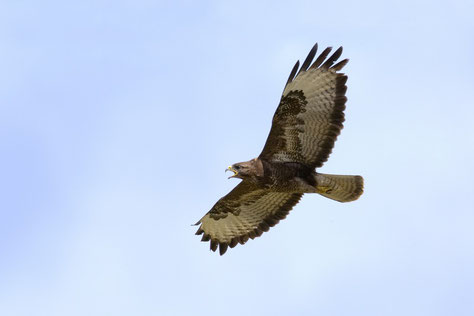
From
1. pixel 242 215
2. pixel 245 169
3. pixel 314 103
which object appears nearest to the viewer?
pixel 314 103

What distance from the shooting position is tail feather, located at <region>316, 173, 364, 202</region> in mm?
14148

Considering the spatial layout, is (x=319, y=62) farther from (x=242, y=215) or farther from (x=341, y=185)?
(x=242, y=215)

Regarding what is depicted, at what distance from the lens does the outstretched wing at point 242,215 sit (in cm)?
1524

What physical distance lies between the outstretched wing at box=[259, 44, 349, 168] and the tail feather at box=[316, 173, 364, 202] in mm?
474

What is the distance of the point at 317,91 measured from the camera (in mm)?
13945

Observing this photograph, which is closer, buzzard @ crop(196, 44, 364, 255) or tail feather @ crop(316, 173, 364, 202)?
buzzard @ crop(196, 44, 364, 255)

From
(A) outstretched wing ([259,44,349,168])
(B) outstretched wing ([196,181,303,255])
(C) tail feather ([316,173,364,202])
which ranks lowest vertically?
(C) tail feather ([316,173,364,202])

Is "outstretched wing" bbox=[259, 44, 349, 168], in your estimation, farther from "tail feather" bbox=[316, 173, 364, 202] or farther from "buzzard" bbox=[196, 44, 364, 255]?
"tail feather" bbox=[316, 173, 364, 202]

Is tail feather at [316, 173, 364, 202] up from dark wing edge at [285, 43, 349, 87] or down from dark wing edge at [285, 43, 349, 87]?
down

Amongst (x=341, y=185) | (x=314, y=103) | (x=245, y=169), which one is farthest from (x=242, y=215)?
(x=314, y=103)

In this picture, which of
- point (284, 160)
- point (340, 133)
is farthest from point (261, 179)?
point (340, 133)

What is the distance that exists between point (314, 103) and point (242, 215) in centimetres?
256

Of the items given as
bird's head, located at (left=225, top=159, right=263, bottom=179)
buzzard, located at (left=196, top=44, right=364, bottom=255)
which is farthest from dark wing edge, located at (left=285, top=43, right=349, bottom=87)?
bird's head, located at (left=225, top=159, right=263, bottom=179)

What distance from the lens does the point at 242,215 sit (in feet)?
50.9
